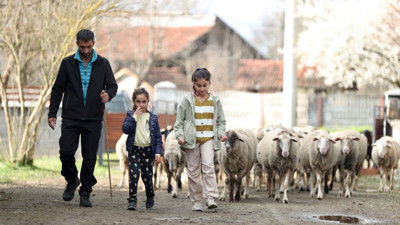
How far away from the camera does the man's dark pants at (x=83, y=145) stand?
1038 cm

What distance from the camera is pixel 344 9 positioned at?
3369 centimetres

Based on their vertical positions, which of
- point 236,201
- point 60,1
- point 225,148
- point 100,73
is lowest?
point 236,201

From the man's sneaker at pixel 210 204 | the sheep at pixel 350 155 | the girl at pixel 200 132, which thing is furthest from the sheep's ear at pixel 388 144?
the man's sneaker at pixel 210 204

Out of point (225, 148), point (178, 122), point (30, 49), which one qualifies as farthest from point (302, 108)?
point (178, 122)

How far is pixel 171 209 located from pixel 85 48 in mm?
2653

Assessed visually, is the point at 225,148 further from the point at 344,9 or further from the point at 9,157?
the point at 344,9

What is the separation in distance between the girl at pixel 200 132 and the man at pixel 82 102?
1086mm

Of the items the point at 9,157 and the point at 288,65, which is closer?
the point at 9,157

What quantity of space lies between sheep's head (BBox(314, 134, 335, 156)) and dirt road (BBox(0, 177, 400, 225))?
928mm

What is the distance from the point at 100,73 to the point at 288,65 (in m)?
13.5

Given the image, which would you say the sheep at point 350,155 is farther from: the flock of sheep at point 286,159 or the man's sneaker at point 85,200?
the man's sneaker at point 85,200

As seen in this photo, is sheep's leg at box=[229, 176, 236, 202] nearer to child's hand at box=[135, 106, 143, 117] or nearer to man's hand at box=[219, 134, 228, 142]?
man's hand at box=[219, 134, 228, 142]

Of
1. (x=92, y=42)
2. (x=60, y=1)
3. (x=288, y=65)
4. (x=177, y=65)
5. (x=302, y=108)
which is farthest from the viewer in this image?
(x=177, y=65)

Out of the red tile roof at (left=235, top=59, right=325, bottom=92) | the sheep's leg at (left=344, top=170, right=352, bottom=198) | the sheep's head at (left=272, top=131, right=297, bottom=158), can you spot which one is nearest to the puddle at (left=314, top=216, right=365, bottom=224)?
the sheep's head at (left=272, top=131, right=297, bottom=158)
